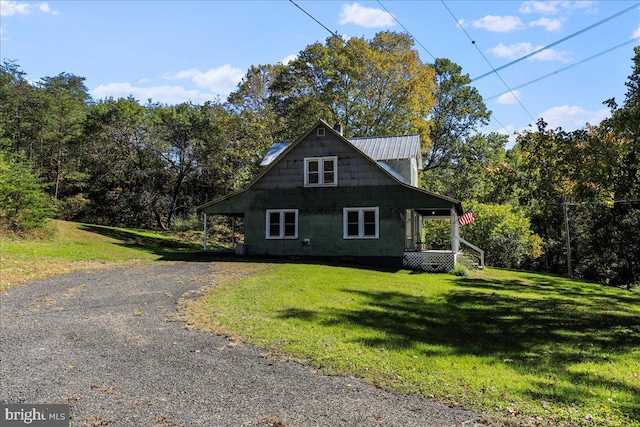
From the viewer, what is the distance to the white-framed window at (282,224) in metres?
21.8

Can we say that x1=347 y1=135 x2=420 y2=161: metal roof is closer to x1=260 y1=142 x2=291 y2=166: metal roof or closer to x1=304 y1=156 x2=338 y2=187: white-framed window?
x1=304 y1=156 x2=338 y2=187: white-framed window

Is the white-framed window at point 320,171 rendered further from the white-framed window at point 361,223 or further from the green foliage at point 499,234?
the green foliage at point 499,234

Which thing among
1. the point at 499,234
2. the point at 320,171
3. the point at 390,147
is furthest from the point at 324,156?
the point at 499,234

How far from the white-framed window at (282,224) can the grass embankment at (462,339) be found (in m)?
7.86

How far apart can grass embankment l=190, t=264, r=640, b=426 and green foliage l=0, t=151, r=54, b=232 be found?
13667mm

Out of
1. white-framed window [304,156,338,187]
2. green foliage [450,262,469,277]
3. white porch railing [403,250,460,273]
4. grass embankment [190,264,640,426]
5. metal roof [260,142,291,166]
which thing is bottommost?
grass embankment [190,264,640,426]

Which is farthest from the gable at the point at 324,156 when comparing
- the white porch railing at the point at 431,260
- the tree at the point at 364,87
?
the tree at the point at 364,87

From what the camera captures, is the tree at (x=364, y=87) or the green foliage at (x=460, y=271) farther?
the tree at (x=364, y=87)

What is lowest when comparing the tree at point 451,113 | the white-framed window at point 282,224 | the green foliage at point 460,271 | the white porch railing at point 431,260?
the green foliage at point 460,271

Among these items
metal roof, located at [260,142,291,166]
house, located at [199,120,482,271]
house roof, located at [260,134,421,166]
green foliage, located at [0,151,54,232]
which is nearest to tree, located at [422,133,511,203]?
house roof, located at [260,134,421,166]

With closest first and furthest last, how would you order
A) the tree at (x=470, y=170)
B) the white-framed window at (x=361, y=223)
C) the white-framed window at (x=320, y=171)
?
1. the white-framed window at (x=361, y=223)
2. the white-framed window at (x=320, y=171)
3. the tree at (x=470, y=170)

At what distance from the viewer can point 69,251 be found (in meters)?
19.4

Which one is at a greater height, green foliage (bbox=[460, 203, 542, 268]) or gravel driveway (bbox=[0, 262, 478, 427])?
green foliage (bbox=[460, 203, 542, 268])

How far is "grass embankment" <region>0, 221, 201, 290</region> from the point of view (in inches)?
547
